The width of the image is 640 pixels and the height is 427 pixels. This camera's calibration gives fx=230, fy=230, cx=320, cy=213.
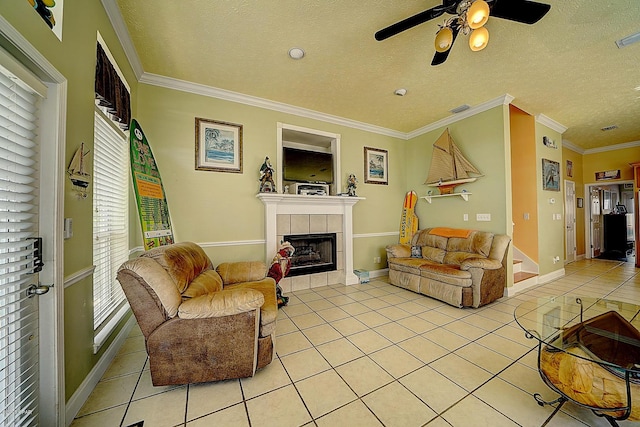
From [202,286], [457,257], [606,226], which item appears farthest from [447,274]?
[606,226]

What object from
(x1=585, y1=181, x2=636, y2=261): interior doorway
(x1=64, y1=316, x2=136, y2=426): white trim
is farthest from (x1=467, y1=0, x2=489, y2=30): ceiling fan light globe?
(x1=585, y1=181, x2=636, y2=261): interior doorway

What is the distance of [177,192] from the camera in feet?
9.97

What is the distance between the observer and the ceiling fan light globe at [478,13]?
1.45m

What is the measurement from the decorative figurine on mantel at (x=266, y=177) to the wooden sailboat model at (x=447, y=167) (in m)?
2.97

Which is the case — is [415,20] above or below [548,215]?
above

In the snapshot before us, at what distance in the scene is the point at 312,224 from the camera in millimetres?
3900

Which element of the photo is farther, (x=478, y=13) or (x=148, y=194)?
(x=148, y=194)

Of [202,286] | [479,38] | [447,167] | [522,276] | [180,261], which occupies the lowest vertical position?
[522,276]

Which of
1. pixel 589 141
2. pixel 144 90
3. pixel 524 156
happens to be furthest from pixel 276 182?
pixel 589 141

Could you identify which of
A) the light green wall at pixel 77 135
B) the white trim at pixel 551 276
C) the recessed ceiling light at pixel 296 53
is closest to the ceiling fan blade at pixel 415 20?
the recessed ceiling light at pixel 296 53

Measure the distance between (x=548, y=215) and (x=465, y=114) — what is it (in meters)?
2.49

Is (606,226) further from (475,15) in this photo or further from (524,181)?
(475,15)

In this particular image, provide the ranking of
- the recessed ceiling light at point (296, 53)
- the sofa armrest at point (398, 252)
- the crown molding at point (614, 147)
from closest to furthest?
the recessed ceiling light at point (296, 53), the sofa armrest at point (398, 252), the crown molding at point (614, 147)

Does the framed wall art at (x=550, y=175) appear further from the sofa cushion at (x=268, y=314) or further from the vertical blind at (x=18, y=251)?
the vertical blind at (x=18, y=251)
